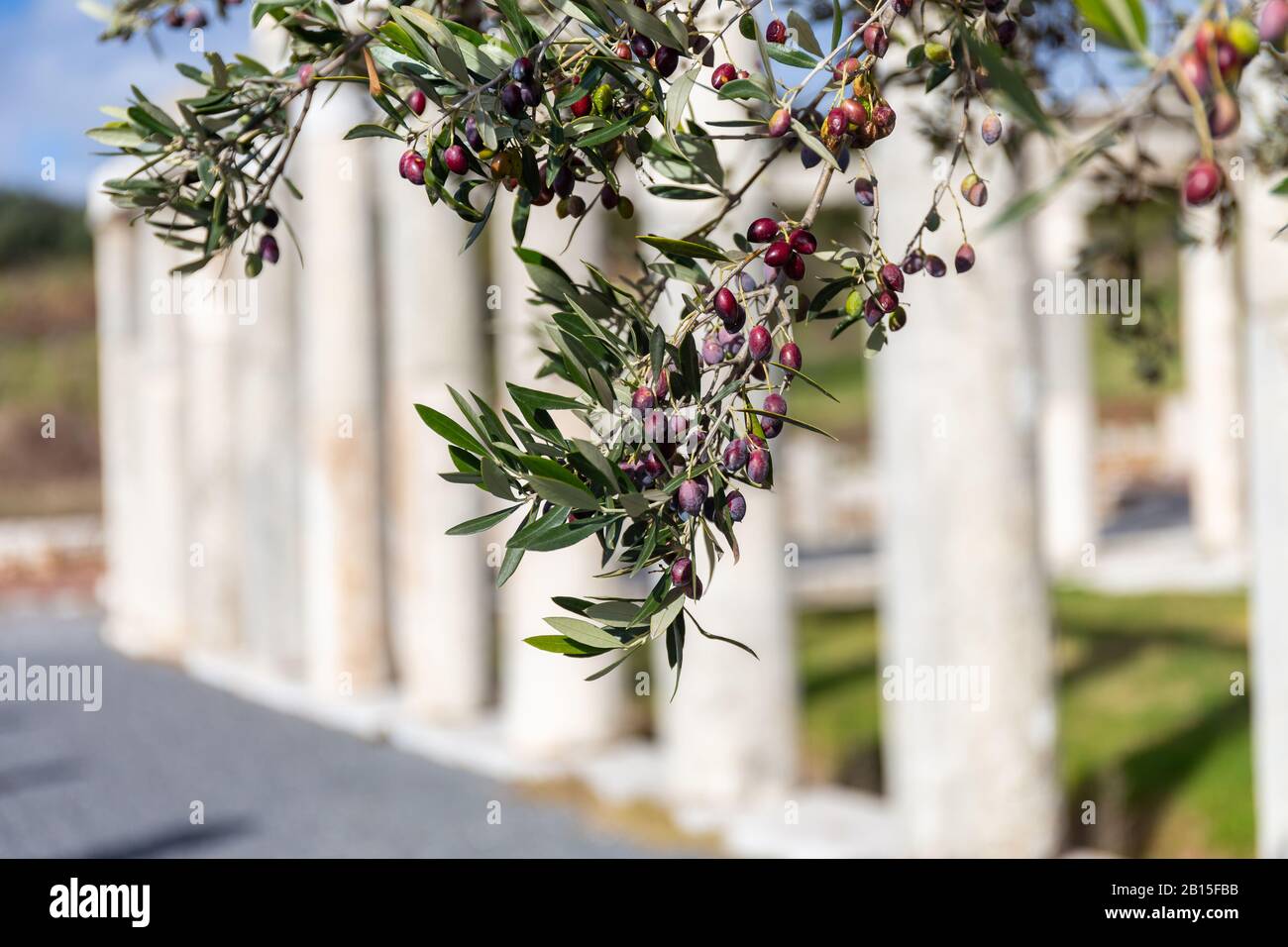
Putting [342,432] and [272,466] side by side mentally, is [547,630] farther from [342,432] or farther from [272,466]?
[272,466]

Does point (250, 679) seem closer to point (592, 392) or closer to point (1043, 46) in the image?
point (1043, 46)

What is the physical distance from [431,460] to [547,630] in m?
2.61

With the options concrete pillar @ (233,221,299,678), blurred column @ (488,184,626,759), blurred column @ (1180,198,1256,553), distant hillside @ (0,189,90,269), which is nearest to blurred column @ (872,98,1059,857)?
blurred column @ (488,184,626,759)

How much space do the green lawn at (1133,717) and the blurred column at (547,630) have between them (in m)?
2.12

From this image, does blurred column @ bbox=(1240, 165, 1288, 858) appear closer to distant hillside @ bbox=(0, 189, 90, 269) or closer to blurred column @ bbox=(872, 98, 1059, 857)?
blurred column @ bbox=(872, 98, 1059, 857)

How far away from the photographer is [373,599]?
1602cm

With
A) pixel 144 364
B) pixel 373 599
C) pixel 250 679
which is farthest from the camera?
pixel 144 364

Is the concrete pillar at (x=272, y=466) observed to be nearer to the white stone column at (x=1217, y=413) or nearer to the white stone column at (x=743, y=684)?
the white stone column at (x=743, y=684)

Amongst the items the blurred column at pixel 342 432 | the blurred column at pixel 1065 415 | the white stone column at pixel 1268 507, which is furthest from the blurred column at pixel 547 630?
the blurred column at pixel 1065 415

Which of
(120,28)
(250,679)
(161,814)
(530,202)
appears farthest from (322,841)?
(530,202)

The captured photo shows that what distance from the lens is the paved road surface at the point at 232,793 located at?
1070 cm
